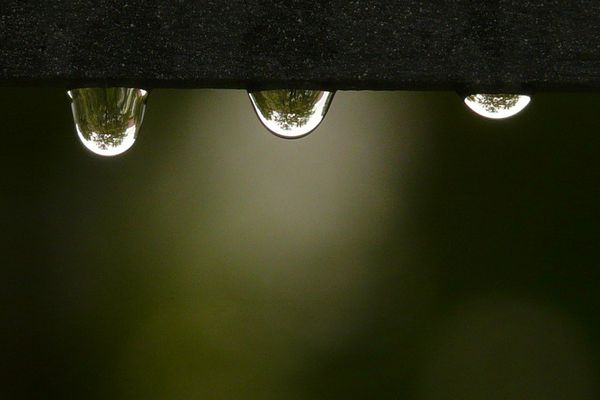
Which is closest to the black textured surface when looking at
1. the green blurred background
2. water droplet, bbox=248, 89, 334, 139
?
water droplet, bbox=248, 89, 334, 139

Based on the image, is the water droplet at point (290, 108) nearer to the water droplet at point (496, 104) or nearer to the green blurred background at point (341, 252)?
the water droplet at point (496, 104)

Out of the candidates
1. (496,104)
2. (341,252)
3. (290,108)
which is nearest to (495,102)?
(496,104)

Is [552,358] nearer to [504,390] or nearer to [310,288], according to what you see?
[504,390]

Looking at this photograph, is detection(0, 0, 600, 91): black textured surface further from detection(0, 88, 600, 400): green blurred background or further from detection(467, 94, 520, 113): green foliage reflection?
detection(0, 88, 600, 400): green blurred background

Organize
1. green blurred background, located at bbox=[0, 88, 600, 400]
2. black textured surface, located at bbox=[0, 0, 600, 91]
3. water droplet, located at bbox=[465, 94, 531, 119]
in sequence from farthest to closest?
green blurred background, located at bbox=[0, 88, 600, 400]
water droplet, located at bbox=[465, 94, 531, 119]
black textured surface, located at bbox=[0, 0, 600, 91]

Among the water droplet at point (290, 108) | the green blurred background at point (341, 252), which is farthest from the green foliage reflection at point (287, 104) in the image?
the green blurred background at point (341, 252)

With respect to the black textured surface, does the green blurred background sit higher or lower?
higher
